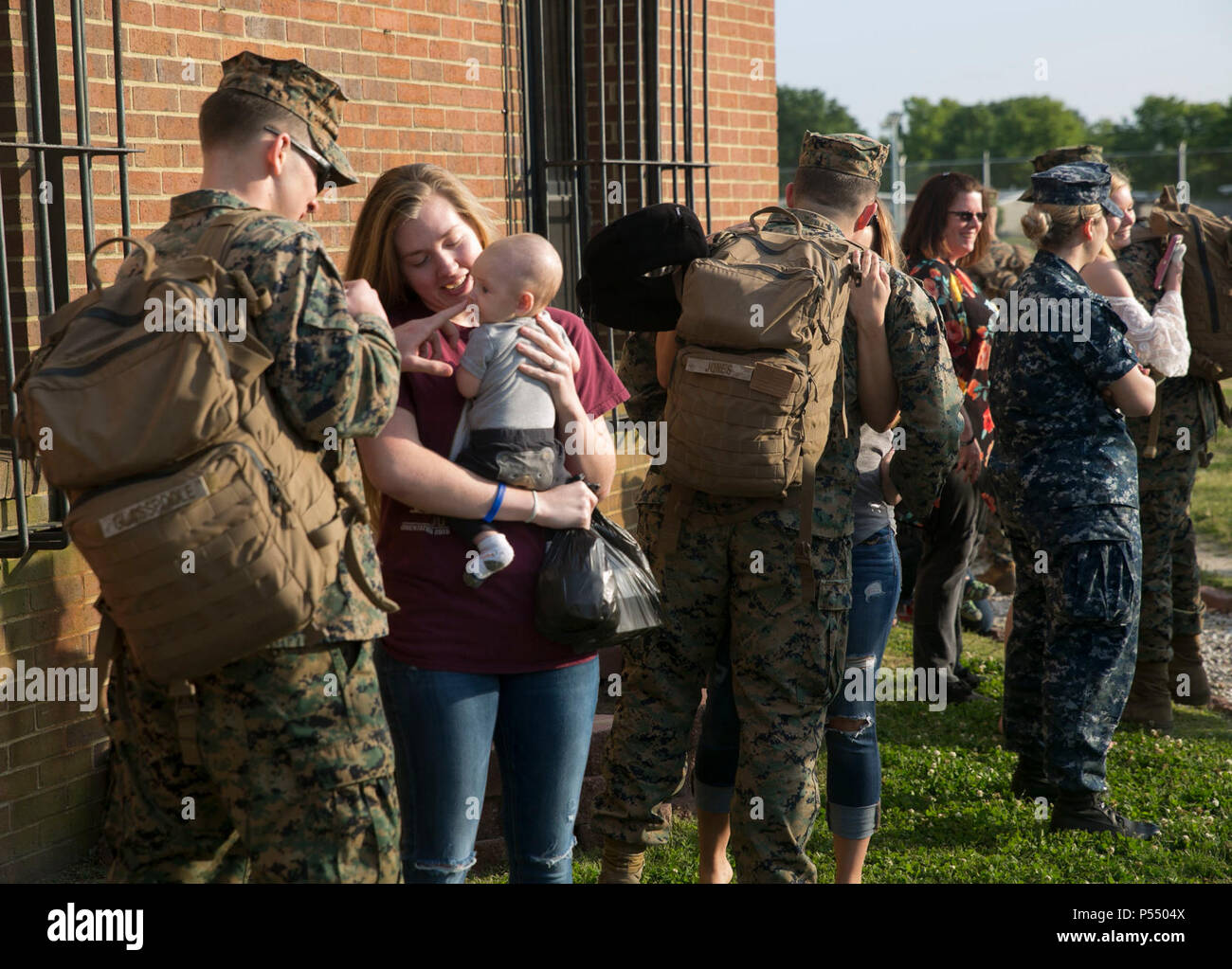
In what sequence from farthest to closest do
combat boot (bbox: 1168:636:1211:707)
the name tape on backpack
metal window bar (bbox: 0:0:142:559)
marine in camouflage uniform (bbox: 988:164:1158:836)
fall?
combat boot (bbox: 1168:636:1211:707)
marine in camouflage uniform (bbox: 988:164:1158:836)
metal window bar (bbox: 0:0:142:559)
the name tape on backpack

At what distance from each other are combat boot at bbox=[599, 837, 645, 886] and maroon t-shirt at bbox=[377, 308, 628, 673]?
37.3 inches

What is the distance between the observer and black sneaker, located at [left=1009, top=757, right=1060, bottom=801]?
4.96 m

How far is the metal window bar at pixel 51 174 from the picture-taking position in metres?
3.68

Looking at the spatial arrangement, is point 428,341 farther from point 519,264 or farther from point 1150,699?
point 1150,699

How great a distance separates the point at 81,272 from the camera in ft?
12.7

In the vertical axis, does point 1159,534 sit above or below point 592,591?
below

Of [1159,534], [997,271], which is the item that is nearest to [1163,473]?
[1159,534]

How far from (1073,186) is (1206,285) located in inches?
74.2

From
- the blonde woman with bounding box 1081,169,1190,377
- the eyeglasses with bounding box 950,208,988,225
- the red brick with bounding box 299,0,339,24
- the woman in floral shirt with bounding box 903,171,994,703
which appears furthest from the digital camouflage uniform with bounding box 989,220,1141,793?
the red brick with bounding box 299,0,339,24

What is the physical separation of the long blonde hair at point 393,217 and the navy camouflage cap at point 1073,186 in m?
2.42

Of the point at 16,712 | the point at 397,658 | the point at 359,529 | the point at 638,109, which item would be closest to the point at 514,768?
the point at 397,658

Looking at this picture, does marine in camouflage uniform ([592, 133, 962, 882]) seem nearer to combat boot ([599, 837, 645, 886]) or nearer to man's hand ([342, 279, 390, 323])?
combat boot ([599, 837, 645, 886])

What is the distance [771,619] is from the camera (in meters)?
3.34

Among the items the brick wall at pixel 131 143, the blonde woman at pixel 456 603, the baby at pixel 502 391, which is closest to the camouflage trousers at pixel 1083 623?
the blonde woman at pixel 456 603
